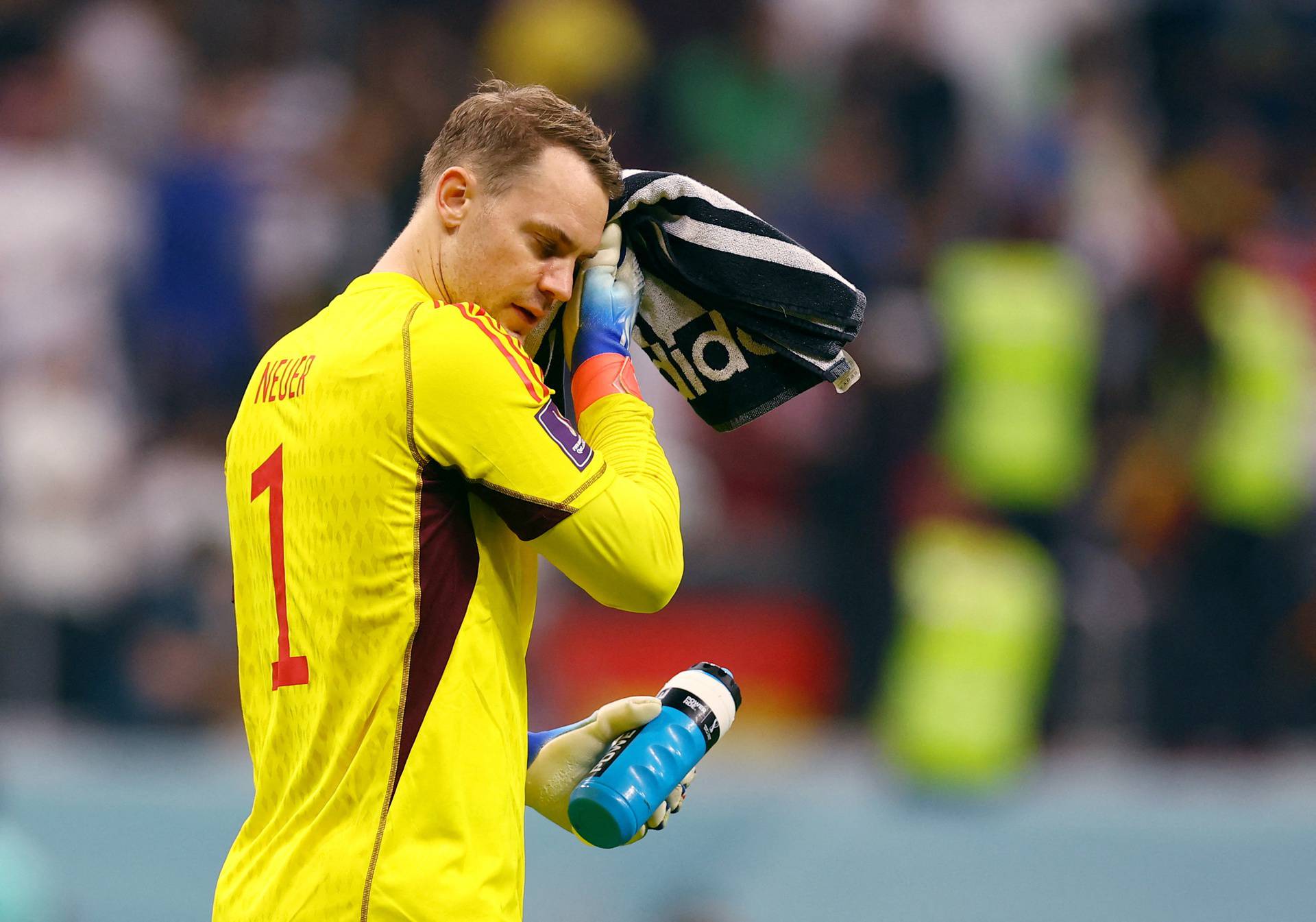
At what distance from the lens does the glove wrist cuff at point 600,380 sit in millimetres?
2979

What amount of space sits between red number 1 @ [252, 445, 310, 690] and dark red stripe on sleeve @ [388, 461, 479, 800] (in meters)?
0.21

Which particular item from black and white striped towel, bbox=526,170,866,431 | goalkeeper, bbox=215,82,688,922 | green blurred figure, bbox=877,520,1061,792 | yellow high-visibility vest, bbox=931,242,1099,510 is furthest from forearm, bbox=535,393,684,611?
yellow high-visibility vest, bbox=931,242,1099,510

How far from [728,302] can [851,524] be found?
487cm

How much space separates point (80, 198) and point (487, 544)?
20.7 ft

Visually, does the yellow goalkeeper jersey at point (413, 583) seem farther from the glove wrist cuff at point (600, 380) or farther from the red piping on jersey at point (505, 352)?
the glove wrist cuff at point (600, 380)

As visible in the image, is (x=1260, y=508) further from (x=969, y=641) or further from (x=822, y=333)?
(x=822, y=333)

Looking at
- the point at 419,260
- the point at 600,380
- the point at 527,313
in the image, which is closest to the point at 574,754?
the point at 600,380

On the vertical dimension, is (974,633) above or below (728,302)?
above

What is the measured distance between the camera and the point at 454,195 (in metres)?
2.97

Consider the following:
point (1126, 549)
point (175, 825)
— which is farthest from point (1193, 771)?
point (175, 825)

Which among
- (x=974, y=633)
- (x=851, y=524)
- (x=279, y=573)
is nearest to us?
(x=279, y=573)

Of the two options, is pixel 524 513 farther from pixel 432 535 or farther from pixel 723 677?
pixel 723 677

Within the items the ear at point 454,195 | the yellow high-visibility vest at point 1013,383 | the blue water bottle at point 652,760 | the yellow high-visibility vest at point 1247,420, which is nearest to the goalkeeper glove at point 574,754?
the blue water bottle at point 652,760

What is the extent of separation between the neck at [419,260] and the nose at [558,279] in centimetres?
16
